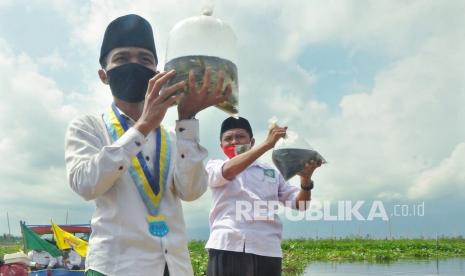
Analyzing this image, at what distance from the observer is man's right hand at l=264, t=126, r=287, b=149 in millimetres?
3238

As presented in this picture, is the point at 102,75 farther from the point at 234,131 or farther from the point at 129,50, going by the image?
the point at 234,131

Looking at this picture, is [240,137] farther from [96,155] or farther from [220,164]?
[96,155]

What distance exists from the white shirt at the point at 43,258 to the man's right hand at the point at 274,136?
25.1 feet

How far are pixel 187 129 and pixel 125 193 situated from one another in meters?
0.32

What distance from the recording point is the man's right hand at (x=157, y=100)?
1.74 metres

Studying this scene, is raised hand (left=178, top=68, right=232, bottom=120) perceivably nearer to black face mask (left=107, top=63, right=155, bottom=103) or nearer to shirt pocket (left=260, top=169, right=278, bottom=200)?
black face mask (left=107, top=63, right=155, bottom=103)

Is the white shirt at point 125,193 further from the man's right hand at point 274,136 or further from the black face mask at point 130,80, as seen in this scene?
the man's right hand at point 274,136

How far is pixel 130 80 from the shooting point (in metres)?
1.94

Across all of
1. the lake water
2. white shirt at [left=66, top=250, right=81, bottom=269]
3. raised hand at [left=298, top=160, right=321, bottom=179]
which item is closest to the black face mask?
raised hand at [left=298, top=160, right=321, bottom=179]

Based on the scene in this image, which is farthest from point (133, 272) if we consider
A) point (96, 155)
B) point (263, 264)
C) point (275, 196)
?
point (275, 196)

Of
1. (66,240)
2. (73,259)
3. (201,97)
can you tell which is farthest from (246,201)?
(73,259)

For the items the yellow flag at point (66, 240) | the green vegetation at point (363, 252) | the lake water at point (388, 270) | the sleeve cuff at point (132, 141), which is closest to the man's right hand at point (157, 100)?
the sleeve cuff at point (132, 141)

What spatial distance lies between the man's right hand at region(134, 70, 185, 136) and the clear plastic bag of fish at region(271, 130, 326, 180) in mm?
1648

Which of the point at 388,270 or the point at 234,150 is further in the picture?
the point at 388,270
